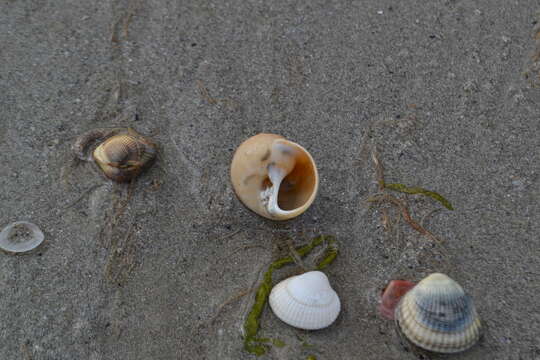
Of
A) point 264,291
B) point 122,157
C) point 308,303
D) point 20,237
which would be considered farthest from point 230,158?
point 20,237

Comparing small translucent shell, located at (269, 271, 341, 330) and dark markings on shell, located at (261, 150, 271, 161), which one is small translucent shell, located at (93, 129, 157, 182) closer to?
dark markings on shell, located at (261, 150, 271, 161)

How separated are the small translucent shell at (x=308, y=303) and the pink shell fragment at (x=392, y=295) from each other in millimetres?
231

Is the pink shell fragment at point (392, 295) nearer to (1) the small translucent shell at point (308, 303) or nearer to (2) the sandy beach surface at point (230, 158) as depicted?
(2) the sandy beach surface at point (230, 158)

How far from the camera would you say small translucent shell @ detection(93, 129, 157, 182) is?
2.90m

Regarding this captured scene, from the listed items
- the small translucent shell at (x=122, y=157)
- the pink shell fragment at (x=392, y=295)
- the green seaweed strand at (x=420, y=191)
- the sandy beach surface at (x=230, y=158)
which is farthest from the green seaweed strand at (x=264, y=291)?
the small translucent shell at (x=122, y=157)

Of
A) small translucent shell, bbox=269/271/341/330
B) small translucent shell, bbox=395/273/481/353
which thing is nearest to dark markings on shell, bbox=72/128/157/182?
small translucent shell, bbox=269/271/341/330

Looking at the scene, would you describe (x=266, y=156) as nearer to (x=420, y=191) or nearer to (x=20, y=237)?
(x=420, y=191)

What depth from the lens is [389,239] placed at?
109 inches

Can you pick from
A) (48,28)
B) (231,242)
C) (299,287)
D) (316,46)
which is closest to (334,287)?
(299,287)

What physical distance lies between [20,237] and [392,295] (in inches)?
76.8

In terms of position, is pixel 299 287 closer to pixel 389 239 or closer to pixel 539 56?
pixel 389 239

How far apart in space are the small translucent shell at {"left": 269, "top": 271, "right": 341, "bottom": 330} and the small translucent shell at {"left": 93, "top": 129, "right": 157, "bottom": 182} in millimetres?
1136

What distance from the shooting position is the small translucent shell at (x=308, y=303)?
7.91ft

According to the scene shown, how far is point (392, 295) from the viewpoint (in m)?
2.53
